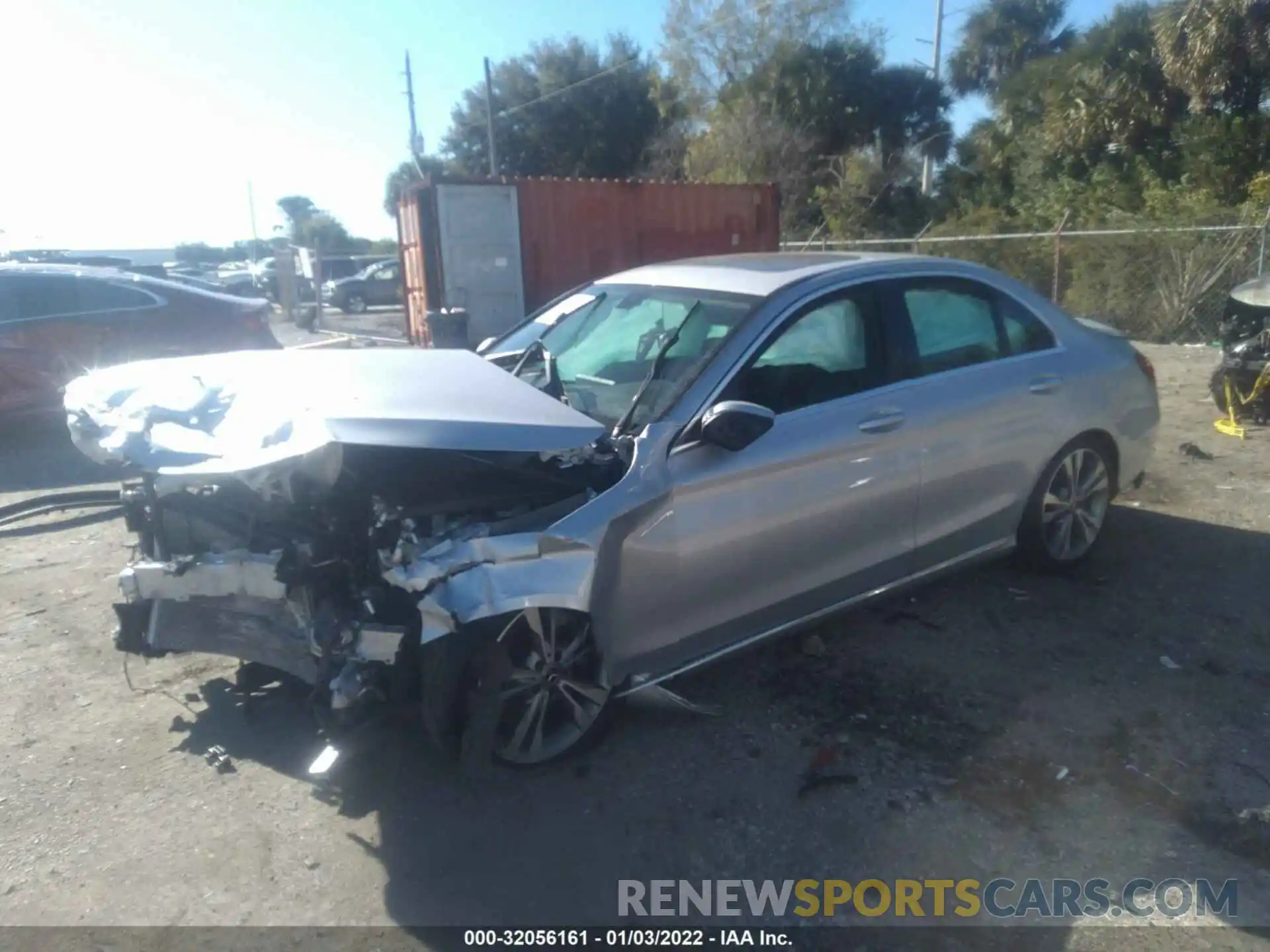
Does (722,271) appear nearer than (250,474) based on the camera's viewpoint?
No

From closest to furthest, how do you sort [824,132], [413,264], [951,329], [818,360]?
[818,360], [951,329], [413,264], [824,132]

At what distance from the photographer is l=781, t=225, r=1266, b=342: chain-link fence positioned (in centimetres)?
1298

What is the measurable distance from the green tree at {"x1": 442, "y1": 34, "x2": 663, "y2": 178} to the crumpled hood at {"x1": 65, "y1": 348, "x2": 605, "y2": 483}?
3526 cm

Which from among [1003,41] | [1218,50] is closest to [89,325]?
[1218,50]

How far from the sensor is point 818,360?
3998 mm

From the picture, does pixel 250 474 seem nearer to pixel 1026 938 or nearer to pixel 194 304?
pixel 1026 938

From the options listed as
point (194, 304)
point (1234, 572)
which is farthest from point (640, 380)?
point (194, 304)

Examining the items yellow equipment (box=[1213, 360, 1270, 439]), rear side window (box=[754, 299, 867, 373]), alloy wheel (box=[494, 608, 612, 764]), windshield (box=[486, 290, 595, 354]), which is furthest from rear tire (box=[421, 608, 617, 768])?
yellow equipment (box=[1213, 360, 1270, 439])

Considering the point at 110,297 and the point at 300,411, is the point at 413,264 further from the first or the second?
the point at 300,411

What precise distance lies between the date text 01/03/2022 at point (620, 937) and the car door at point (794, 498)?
3.13 feet

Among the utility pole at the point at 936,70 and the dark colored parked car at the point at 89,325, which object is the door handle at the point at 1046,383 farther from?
the utility pole at the point at 936,70

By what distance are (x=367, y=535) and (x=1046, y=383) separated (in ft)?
10.7

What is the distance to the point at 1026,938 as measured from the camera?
2.76 m

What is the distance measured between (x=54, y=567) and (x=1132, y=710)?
18.3 ft
